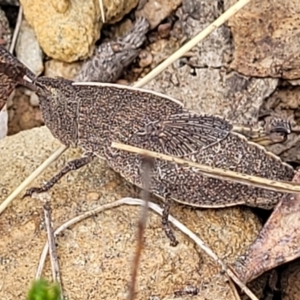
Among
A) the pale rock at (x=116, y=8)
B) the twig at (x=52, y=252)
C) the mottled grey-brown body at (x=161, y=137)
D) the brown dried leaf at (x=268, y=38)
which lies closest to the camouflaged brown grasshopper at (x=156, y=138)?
the mottled grey-brown body at (x=161, y=137)

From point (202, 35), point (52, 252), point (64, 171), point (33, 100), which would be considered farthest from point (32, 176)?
point (202, 35)

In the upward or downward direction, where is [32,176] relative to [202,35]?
downward

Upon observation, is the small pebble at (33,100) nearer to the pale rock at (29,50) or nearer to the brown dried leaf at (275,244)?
the pale rock at (29,50)

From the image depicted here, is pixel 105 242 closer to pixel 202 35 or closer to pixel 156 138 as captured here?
pixel 156 138

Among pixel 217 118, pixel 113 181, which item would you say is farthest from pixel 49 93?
pixel 217 118

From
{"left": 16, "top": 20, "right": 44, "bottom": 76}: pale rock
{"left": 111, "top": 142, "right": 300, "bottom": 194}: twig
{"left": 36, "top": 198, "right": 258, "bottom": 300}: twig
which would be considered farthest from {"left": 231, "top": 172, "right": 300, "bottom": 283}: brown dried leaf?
{"left": 16, "top": 20, "right": 44, "bottom": 76}: pale rock
